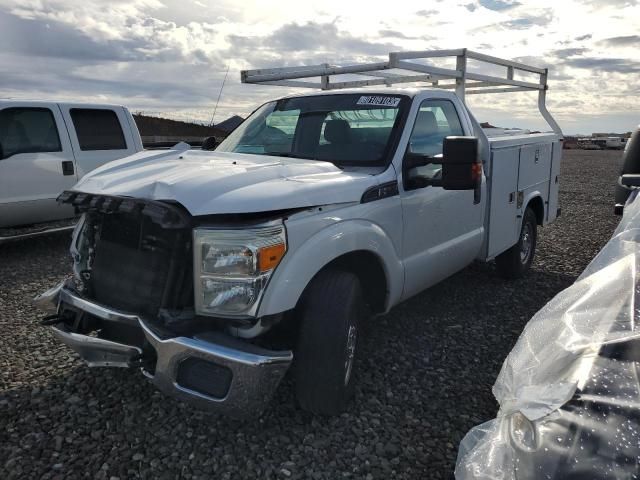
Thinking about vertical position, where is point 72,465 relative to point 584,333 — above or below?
below

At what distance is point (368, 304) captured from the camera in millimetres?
3680

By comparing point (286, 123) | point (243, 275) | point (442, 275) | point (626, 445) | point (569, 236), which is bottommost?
point (569, 236)

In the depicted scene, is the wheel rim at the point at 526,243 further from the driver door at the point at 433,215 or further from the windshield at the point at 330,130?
the windshield at the point at 330,130

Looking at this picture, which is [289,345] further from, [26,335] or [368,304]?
[26,335]

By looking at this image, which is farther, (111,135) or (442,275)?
(111,135)

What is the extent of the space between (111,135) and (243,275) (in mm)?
6374

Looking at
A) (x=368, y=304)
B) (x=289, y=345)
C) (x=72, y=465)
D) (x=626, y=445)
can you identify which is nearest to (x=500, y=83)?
(x=368, y=304)

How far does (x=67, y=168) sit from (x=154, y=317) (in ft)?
17.9

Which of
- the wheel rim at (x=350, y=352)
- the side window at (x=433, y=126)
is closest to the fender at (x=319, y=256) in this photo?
the wheel rim at (x=350, y=352)

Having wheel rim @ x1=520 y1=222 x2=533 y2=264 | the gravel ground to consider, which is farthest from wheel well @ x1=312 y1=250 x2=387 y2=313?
wheel rim @ x1=520 y1=222 x2=533 y2=264

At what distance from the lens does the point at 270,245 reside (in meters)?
2.64

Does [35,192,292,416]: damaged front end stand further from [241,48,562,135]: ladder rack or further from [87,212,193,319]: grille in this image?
[241,48,562,135]: ladder rack

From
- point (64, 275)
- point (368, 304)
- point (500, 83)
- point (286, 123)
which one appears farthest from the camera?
point (64, 275)

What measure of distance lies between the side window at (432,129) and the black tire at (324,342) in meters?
1.17
